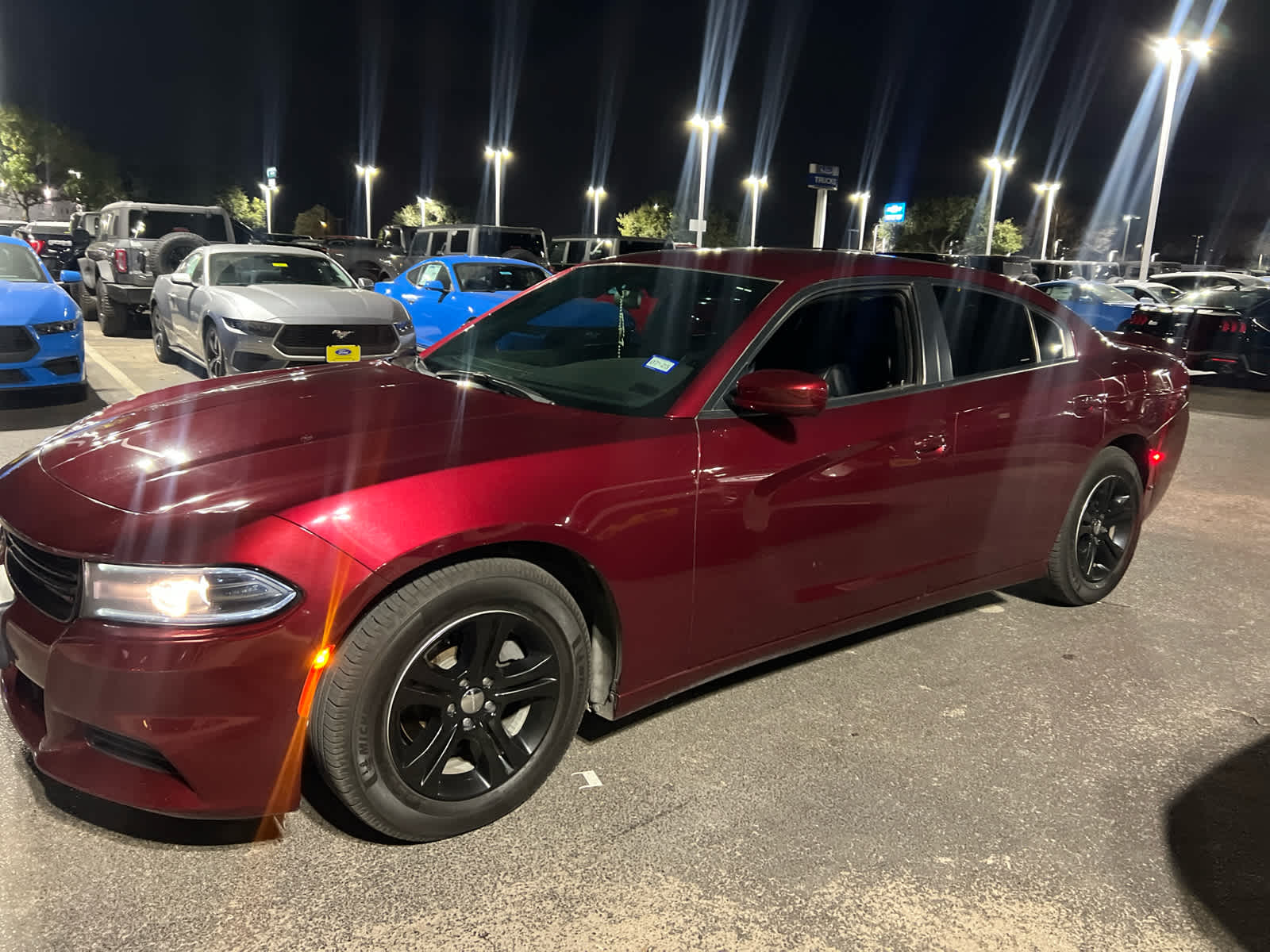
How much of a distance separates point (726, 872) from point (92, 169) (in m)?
71.8

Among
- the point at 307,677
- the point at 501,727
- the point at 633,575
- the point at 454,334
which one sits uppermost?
the point at 454,334

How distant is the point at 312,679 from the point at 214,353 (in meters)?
7.87

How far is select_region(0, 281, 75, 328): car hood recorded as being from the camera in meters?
7.40

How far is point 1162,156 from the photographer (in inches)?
894

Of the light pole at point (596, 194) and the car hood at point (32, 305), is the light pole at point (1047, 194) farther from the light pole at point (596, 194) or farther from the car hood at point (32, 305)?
the car hood at point (32, 305)

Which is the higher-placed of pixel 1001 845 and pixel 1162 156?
pixel 1162 156

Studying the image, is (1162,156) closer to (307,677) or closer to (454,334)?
(454,334)

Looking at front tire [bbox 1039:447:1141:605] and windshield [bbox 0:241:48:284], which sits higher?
windshield [bbox 0:241:48:284]

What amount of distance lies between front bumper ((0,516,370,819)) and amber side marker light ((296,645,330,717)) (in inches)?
0.4

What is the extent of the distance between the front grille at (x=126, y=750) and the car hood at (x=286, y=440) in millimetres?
552

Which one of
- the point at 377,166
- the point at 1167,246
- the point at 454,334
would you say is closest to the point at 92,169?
the point at 377,166

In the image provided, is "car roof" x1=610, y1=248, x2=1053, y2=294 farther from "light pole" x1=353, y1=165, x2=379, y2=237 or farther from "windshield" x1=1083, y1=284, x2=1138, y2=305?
"light pole" x1=353, y1=165, x2=379, y2=237

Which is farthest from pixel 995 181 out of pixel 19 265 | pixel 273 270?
pixel 19 265

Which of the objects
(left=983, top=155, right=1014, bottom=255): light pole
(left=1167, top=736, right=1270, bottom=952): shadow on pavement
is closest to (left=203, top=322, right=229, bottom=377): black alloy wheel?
(left=1167, top=736, right=1270, bottom=952): shadow on pavement
